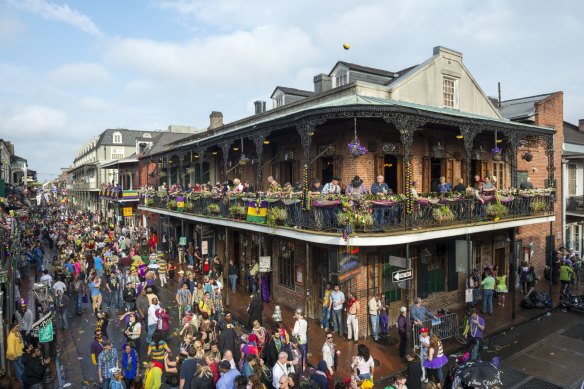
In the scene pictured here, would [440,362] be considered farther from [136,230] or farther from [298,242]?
[136,230]

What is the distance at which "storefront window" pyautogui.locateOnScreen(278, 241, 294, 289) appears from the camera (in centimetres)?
1505

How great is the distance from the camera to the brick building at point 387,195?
10.7 meters

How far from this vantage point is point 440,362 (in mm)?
8633

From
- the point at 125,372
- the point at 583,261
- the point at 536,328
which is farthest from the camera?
the point at 583,261

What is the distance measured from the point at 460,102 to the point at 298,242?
33.4 ft

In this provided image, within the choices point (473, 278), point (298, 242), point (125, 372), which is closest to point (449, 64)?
point (473, 278)

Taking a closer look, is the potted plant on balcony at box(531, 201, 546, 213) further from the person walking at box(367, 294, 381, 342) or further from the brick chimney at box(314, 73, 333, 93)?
the brick chimney at box(314, 73, 333, 93)

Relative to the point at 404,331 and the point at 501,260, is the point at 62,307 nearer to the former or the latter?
the point at 404,331

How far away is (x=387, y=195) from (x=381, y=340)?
475 centimetres

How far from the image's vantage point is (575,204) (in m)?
22.2

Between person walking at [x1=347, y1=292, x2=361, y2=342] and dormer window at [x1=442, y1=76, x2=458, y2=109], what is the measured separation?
10.3 metres

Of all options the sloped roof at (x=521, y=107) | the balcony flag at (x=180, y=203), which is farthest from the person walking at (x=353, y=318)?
the sloped roof at (x=521, y=107)

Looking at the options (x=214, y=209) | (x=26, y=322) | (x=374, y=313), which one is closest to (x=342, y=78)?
(x=214, y=209)

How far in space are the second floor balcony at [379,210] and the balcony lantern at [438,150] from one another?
2775 millimetres
